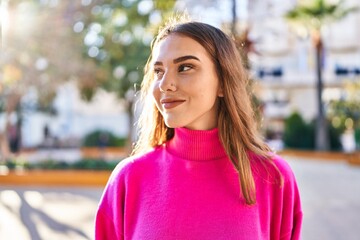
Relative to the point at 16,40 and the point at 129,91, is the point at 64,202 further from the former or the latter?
the point at 129,91

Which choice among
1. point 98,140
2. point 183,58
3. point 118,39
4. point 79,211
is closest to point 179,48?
point 183,58

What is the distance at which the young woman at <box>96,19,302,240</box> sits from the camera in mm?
1756

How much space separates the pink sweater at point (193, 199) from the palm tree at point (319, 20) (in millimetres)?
23125

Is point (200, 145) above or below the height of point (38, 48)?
below

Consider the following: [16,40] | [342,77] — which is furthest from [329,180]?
[342,77]

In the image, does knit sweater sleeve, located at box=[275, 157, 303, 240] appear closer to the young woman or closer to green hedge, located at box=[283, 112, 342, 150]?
the young woman

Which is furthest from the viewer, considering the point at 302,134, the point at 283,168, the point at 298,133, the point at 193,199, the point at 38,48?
the point at 298,133

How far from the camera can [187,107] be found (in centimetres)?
179

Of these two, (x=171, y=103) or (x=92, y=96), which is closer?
(x=171, y=103)

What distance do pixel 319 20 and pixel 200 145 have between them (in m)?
24.3

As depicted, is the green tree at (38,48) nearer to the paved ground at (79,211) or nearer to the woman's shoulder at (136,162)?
the paved ground at (79,211)

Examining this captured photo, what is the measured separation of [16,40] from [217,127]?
1501 centimetres

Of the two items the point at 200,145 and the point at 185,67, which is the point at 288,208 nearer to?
the point at 200,145

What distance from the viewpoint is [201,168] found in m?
1.84
